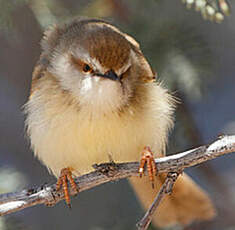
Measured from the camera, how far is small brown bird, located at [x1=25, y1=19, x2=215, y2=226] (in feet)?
11.0

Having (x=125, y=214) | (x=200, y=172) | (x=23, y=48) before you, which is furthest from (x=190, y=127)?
(x=23, y=48)

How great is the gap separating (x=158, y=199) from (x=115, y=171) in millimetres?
301

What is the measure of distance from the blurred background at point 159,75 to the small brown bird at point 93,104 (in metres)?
0.25

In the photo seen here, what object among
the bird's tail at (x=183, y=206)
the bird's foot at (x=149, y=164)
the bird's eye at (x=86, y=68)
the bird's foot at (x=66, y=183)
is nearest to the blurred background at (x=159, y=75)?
the bird's tail at (x=183, y=206)

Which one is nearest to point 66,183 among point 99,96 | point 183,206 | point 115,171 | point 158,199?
point 115,171

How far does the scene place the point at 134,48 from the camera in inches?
148

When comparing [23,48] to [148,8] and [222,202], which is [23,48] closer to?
[148,8]

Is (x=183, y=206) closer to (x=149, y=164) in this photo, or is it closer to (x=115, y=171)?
(x=149, y=164)

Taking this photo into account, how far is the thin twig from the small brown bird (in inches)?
9.6

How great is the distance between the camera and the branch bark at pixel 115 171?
2922mm

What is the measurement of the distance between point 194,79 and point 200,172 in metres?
0.92

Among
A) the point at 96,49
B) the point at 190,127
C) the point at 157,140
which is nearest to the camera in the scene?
the point at 96,49

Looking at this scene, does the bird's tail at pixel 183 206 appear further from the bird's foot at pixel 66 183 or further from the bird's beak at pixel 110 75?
the bird's beak at pixel 110 75

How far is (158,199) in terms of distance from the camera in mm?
2904
